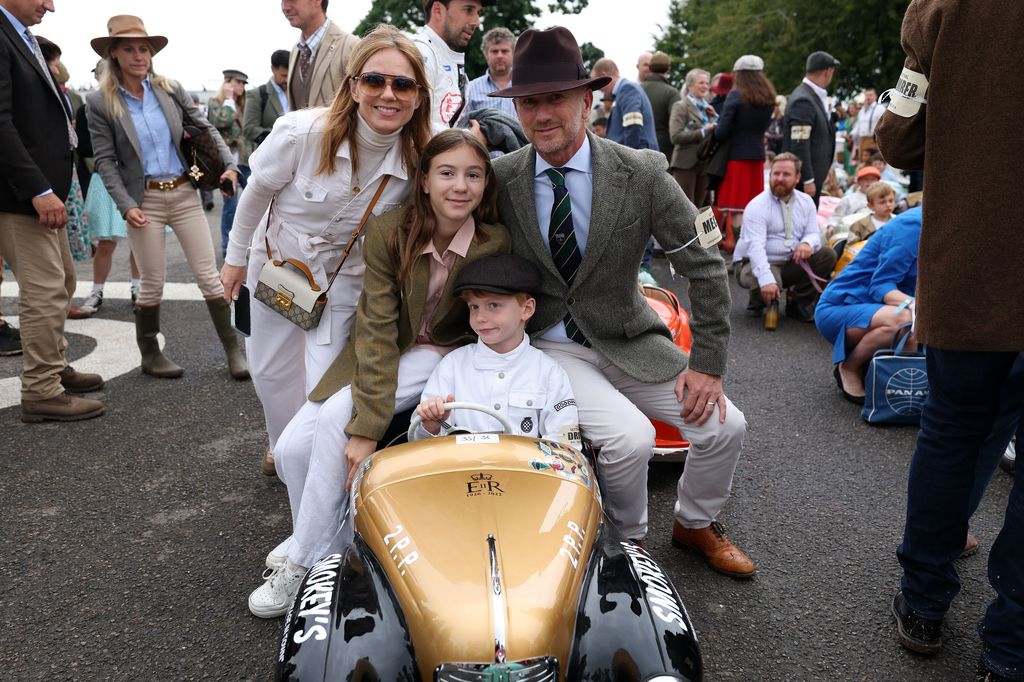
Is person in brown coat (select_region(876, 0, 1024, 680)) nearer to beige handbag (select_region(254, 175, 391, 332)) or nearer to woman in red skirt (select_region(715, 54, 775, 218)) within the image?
beige handbag (select_region(254, 175, 391, 332))

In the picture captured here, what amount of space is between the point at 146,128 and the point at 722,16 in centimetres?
3343

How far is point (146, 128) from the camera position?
17.4 ft

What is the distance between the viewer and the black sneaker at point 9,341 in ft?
20.1

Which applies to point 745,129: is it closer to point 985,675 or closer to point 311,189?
point 311,189

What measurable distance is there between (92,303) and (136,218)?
8.13ft

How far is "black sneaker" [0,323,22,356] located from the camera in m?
6.14

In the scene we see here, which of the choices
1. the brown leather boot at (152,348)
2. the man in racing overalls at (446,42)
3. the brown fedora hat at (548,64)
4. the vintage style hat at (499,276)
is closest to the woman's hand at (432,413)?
the vintage style hat at (499,276)

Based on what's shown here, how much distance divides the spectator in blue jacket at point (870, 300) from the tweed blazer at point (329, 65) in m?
3.39

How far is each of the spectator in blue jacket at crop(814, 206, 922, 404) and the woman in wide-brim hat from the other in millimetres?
3991

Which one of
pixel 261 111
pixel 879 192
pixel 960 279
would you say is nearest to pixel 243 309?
pixel 960 279

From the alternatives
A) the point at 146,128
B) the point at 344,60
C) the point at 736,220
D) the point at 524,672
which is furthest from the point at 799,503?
the point at 736,220

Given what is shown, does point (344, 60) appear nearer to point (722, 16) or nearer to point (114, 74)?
point (114, 74)

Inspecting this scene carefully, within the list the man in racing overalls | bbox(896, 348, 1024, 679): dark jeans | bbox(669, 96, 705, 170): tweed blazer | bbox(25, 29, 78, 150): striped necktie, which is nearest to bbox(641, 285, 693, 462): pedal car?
bbox(896, 348, 1024, 679): dark jeans

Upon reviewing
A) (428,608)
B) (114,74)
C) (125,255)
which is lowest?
(125,255)
